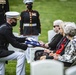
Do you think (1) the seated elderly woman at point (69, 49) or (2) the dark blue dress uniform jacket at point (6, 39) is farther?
(2) the dark blue dress uniform jacket at point (6, 39)

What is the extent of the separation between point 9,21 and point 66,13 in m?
9.95

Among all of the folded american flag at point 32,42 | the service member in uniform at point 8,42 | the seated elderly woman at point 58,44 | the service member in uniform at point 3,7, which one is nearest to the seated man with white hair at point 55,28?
the seated elderly woman at point 58,44

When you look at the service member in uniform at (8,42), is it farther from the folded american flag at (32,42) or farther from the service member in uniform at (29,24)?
the service member in uniform at (29,24)

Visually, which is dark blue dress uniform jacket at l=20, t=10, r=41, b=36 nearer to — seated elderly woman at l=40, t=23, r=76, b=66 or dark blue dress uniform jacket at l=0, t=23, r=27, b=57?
dark blue dress uniform jacket at l=0, t=23, r=27, b=57

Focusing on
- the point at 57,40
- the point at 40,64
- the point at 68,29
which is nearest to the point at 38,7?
the point at 57,40

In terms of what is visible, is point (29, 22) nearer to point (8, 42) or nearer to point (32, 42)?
point (32, 42)

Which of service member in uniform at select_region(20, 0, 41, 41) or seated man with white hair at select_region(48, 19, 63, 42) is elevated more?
seated man with white hair at select_region(48, 19, 63, 42)

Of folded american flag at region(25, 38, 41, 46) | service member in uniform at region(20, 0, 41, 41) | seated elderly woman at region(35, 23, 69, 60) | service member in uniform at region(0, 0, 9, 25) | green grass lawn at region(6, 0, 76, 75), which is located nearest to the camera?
seated elderly woman at region(35, 23, 69, 60)

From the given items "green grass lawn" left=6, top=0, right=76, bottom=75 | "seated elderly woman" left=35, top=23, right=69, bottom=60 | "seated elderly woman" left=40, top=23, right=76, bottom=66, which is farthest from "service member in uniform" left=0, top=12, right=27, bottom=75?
"green grass lawn" left=6, top=0, right=76, bottom=75

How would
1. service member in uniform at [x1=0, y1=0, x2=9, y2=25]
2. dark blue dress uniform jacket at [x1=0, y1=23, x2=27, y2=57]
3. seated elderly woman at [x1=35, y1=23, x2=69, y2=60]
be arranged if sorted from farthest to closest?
service member in uniform at [x1=0, y1=0, x2=9, y2=25], dark blue dress uniform jacket at [x1=0, y1=23, x2=27, y2=57], seated elderly woman at [x1=35, y1=23, x2=69, y2=60]

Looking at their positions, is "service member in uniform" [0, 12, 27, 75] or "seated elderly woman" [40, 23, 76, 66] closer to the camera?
"seated elderly woman" [40, 23, 76, 66]

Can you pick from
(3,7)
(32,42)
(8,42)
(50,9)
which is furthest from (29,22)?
(50,9)

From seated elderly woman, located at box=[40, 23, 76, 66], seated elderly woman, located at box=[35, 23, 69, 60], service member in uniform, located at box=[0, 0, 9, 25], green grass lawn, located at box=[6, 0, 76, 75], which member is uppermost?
seated elderly woman, located at box=[40, 23, 76, 66]

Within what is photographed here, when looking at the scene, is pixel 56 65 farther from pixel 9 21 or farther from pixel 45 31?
pixel 45 31
